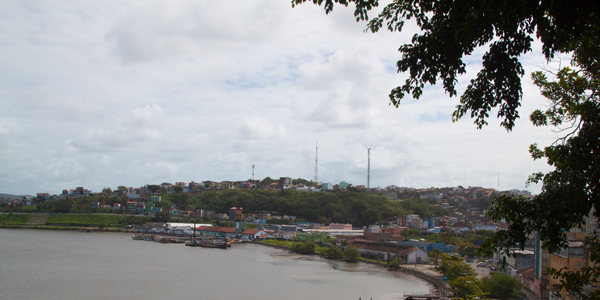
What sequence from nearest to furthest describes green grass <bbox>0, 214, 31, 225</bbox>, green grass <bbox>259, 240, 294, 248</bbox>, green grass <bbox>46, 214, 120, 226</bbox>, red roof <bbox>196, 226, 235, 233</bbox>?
1. green grass <bbox>259, 240, 294, 248</bbox>
2. red roof <bbox>196, 226, 235, 233</bbox>
3. green grass <bbox>46, 214, 120, 226</bbox>
4. green grass <bbox>0, 214, 31, 225</bbox>

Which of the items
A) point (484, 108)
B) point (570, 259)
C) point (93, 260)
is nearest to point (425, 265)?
point (570, 259)

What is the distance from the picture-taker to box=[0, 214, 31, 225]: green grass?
38312mm

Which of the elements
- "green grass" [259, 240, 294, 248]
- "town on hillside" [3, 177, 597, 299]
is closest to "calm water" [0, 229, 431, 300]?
"town on hillside" [3, 177, 597, 299]

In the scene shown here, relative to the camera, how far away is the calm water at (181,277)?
12445 mm

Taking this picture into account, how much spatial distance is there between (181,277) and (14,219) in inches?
1257

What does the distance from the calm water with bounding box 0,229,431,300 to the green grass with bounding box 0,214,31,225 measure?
1875 centimetres

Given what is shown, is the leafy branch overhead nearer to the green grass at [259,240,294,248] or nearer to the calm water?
the calm water

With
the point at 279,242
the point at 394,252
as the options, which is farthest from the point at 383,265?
the point at 279,242

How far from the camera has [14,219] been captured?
3925cm

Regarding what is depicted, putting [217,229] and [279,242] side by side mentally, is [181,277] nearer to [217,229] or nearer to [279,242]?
[279,242]

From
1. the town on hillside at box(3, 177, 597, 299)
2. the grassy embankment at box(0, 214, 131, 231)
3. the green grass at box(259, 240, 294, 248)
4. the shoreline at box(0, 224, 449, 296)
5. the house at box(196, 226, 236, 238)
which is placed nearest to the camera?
the town on hillside at box(3, 177, 597, 299)

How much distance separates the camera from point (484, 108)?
2.63 metres

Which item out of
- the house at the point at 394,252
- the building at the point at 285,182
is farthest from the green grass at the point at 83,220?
the house at the point at 394,252

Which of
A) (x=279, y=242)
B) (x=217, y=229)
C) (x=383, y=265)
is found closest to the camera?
(x=383, y=265)
